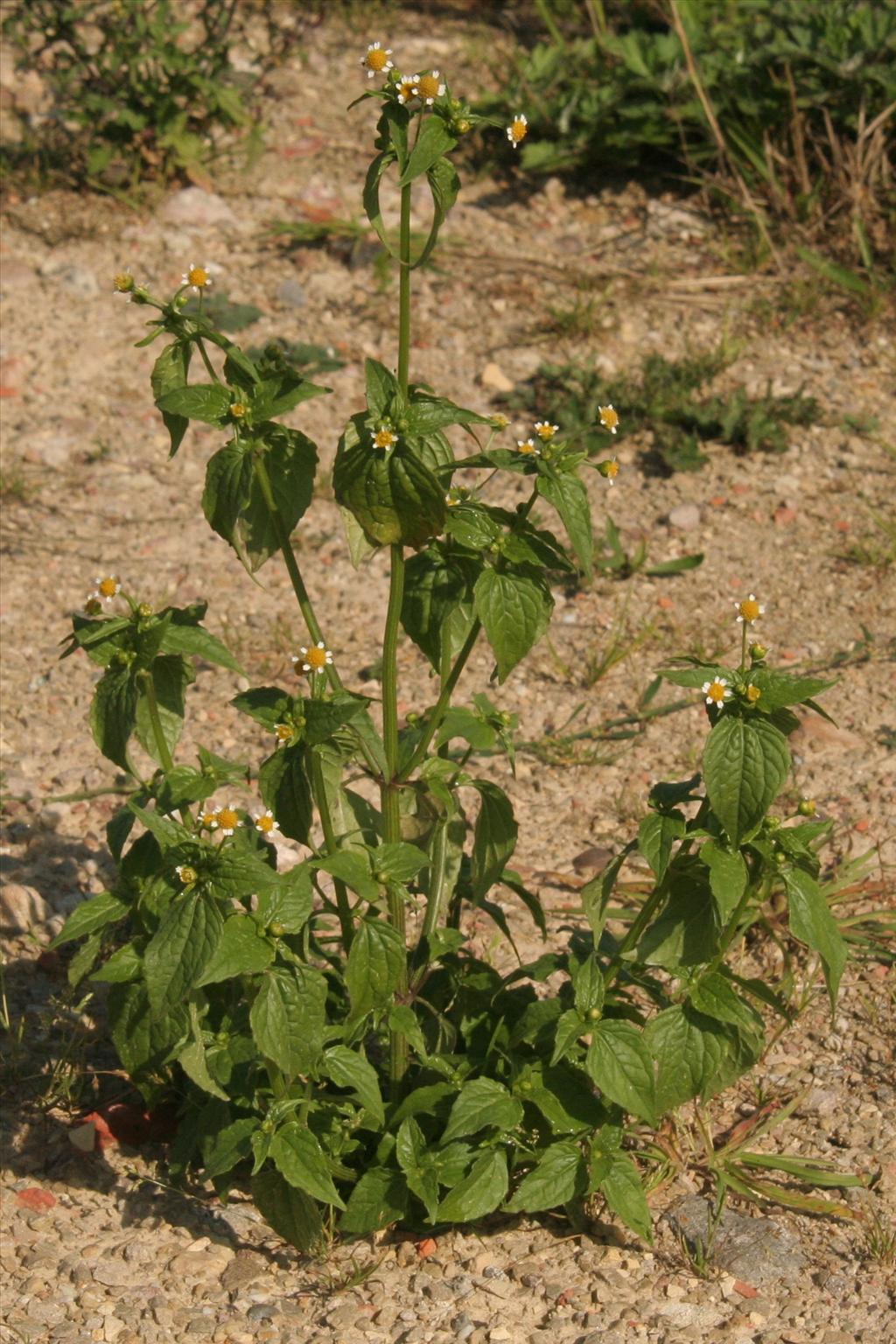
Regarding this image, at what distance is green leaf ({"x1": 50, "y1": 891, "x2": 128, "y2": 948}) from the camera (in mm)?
2404

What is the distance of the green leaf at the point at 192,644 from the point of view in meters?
2.32

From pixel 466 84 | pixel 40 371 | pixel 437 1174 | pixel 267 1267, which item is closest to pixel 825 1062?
pixel 437 1174

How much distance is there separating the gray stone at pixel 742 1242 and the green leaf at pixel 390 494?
1.26 metres

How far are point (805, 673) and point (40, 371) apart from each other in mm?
2471

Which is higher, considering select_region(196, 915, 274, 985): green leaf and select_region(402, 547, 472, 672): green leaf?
select_region(402, 547, 472, 672): green leaf

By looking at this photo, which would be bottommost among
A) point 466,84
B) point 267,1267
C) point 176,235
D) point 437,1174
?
point 267,1267

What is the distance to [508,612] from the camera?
7.09 ft

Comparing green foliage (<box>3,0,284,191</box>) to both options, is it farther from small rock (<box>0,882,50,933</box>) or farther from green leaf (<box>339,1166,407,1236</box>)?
green leaf (<box>339,1166,407,1236</box>)

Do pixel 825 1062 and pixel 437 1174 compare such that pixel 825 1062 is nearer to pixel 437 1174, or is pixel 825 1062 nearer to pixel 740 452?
pixel 437 1174

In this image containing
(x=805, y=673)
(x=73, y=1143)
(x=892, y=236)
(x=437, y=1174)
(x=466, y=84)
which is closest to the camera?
(x=437, y=1174)

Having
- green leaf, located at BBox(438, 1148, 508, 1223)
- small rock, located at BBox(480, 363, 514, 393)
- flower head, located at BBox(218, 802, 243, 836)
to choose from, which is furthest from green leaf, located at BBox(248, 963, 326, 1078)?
small rock, located at BBox(480, 363, 514, 393)

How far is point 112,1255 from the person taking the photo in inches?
101

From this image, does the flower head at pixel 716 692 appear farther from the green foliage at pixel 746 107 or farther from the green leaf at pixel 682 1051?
the green foliage at pixel 746 107

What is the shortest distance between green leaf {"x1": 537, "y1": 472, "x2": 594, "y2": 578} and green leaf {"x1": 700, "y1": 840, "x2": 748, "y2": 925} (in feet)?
1.34
